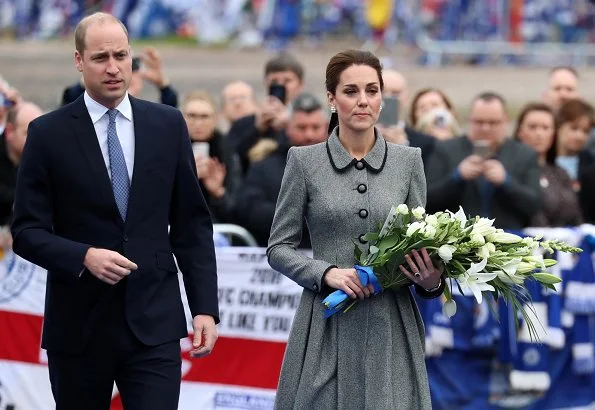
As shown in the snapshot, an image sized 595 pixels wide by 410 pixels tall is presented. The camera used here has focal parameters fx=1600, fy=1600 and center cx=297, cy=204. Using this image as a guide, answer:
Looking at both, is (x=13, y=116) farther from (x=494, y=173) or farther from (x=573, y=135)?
(x=573, y=135)

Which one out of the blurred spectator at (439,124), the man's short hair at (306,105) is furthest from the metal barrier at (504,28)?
the man's short hair at (306,105)

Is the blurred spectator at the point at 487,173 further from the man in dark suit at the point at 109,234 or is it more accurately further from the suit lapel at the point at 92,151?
the suit lapel at the point at 92,151

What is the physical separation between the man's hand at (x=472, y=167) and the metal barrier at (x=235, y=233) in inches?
53.9

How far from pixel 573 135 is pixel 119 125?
20.2 feet

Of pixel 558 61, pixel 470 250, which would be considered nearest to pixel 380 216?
pixel 470 250

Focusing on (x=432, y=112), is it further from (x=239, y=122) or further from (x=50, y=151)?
(x=50, y=151)

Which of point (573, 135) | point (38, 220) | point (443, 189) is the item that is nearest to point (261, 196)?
point (443, 189)

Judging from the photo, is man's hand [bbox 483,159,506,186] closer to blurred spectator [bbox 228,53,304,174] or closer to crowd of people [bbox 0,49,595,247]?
crowd of people [bbox 0,49,595,247]

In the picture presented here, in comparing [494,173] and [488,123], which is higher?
[488,123]

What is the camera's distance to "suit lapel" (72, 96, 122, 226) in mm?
6039

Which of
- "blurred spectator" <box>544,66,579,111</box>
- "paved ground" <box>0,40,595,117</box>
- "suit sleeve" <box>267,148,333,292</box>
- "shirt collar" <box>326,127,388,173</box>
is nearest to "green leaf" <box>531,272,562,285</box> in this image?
"shirt collar" <box>326,127,388,173</box>

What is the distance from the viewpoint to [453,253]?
5832 millimetres

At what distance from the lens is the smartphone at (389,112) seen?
966cm

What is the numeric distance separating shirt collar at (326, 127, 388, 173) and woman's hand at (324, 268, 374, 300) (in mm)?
443
